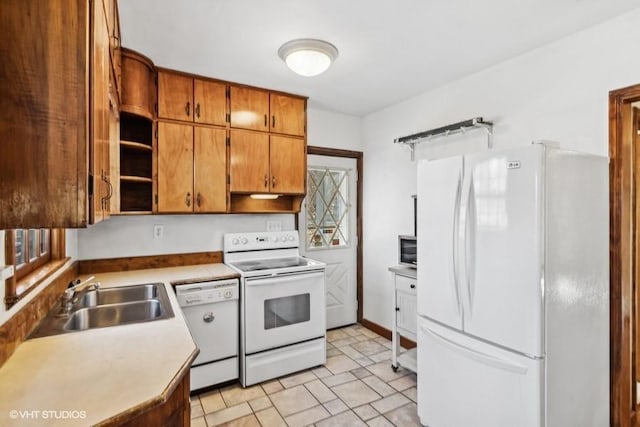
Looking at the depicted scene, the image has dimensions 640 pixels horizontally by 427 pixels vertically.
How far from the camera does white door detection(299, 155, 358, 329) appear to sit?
377 cm

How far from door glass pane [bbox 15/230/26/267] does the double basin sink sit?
0.98ft

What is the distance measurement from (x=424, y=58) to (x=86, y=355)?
2.65 metres

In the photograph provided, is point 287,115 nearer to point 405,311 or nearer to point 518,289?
point 405,311

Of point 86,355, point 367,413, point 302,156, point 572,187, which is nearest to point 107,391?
point 86,355

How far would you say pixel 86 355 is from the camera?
4.17ft

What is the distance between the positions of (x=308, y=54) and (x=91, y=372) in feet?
6.76

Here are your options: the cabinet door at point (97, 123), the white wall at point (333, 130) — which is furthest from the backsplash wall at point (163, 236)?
the cabinet door at point (97, 123)

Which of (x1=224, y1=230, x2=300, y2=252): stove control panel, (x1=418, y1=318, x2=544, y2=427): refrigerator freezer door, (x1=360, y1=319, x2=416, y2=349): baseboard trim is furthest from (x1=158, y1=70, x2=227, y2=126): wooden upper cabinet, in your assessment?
(x1=360, y1=319, x2=416, y2=349): baseboard trim

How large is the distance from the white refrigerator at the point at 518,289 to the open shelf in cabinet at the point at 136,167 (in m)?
2.27

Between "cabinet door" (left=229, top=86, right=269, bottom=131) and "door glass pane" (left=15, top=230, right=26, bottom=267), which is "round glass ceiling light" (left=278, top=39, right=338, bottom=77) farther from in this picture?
"door glass pane" (left=15, top=230, right=26, bottom=267)

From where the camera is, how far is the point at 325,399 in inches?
98.4

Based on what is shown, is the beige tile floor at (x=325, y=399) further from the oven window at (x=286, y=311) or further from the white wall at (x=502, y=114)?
the white wall at (x=502, y=114)

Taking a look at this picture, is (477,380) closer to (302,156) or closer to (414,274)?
(414,274)

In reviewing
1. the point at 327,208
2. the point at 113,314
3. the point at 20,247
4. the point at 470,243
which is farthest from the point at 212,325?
the point at 470,243
